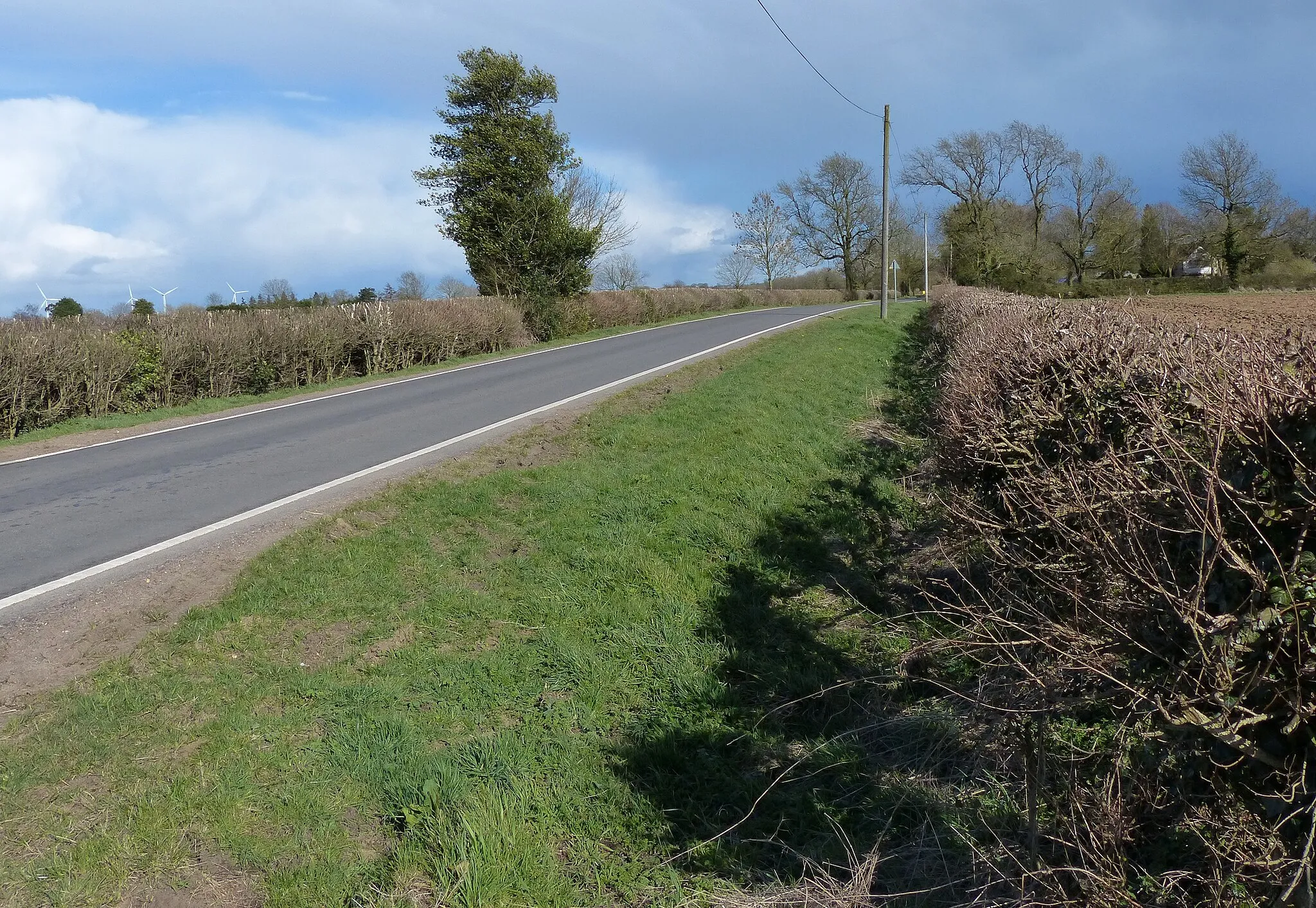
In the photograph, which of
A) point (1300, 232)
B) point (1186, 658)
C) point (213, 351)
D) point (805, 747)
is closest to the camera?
point (1186, 658)

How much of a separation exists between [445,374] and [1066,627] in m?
15.3

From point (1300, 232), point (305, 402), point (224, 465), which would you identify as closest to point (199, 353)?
point (305, 402)

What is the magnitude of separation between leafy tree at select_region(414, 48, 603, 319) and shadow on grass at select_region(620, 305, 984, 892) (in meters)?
22.0

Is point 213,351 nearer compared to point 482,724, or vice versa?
point 482,724

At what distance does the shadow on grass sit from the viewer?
3.36 metres

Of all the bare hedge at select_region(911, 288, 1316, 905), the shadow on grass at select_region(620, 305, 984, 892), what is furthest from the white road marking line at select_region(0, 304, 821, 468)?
the bare hedge at select_region(911, 288, 1316, 905)

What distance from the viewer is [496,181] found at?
1074 inches

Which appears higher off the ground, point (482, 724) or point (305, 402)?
point (305, 402)

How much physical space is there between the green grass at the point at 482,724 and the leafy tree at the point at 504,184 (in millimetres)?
21513

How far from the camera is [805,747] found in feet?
13.6

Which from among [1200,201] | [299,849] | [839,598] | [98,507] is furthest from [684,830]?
[1200,201]

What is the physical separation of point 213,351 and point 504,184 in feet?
48.1

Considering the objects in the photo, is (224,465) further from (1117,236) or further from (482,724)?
(1117,236)

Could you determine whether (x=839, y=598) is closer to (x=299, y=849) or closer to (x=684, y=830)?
(x=684, y=830)
